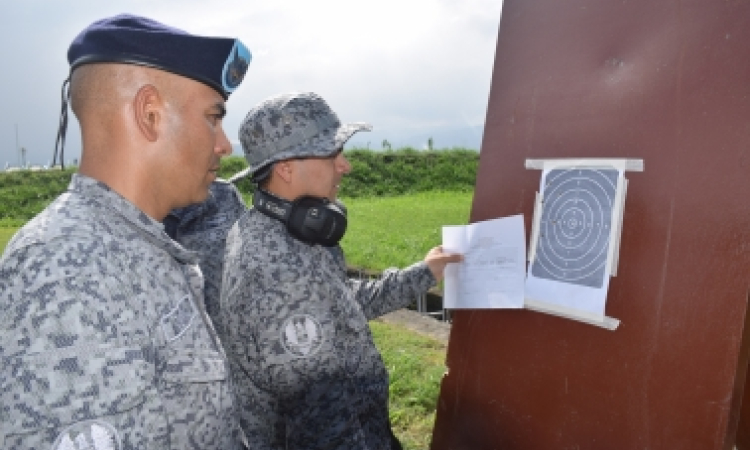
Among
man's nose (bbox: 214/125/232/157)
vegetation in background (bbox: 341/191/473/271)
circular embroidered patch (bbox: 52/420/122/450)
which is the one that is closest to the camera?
circular embroidered patch (bbox: 52/420/122/450)

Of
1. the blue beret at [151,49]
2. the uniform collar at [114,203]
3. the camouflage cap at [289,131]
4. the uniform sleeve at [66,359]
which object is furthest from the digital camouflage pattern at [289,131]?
the uniform sleeve at [66,359]

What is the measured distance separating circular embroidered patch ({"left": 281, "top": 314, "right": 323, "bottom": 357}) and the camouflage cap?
535mm

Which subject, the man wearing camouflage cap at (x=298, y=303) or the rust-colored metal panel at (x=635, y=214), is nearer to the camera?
the rust-colored metal panel at (x=635, y=214)

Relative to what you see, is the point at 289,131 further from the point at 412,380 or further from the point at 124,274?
the point at 412,380

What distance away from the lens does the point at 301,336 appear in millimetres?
1809

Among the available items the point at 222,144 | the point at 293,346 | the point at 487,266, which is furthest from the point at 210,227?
the point at 222,144

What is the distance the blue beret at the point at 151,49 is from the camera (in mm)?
1239

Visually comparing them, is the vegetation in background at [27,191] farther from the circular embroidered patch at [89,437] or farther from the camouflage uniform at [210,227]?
the circular embroidered patch at [89,437]

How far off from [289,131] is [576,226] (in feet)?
3.02

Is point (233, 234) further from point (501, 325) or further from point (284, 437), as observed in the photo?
point (501, 325)

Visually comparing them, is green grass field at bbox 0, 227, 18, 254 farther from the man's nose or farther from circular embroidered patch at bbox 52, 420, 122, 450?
circular embroidered patch at bbox 52, 420, 122, 450

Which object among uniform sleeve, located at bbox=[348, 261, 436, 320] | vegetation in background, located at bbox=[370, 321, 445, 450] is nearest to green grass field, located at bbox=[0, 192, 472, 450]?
vegetation in background, located at bbox=[370, 321, 445, 450]

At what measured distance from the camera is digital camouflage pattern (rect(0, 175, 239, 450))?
3.21 ft

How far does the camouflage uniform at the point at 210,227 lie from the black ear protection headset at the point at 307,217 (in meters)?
0.69
